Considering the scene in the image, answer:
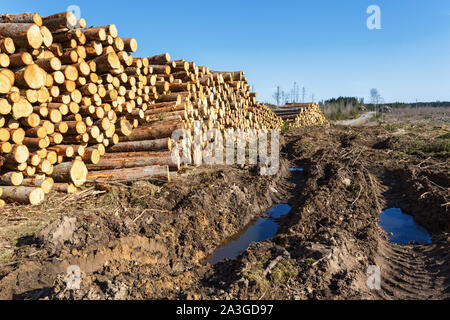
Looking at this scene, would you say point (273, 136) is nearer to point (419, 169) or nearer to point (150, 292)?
point (419, 169)

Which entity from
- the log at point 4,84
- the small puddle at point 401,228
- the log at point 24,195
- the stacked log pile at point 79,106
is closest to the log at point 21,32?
the stacked log pile at point 79,106

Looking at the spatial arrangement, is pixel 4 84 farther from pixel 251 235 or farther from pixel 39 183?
pixel 251 235

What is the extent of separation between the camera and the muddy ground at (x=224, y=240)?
10.5 feet

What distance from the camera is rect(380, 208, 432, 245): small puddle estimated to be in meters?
5.30

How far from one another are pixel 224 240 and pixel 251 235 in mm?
576

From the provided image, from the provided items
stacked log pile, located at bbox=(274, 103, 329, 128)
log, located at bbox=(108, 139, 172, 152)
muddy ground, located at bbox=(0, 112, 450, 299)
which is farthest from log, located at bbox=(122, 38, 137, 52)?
stacked log pile, located at bbox=(274, 103, 329, 128)

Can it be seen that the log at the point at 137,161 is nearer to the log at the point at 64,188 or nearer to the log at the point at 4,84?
the log at the point at 64,188

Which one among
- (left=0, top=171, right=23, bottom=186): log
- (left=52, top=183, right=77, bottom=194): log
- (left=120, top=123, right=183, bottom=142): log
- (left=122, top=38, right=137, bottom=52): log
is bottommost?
(left=52, top=183, right=77, bottom=194): log

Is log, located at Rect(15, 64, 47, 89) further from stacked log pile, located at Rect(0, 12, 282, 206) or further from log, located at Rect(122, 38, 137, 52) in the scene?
log, located at Rect(122, 38, 137, 52)

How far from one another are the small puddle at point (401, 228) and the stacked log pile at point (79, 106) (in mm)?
4603

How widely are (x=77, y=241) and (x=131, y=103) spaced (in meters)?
4.17

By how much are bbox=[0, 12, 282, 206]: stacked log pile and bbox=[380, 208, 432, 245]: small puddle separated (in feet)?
15.1

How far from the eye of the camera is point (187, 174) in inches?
296
